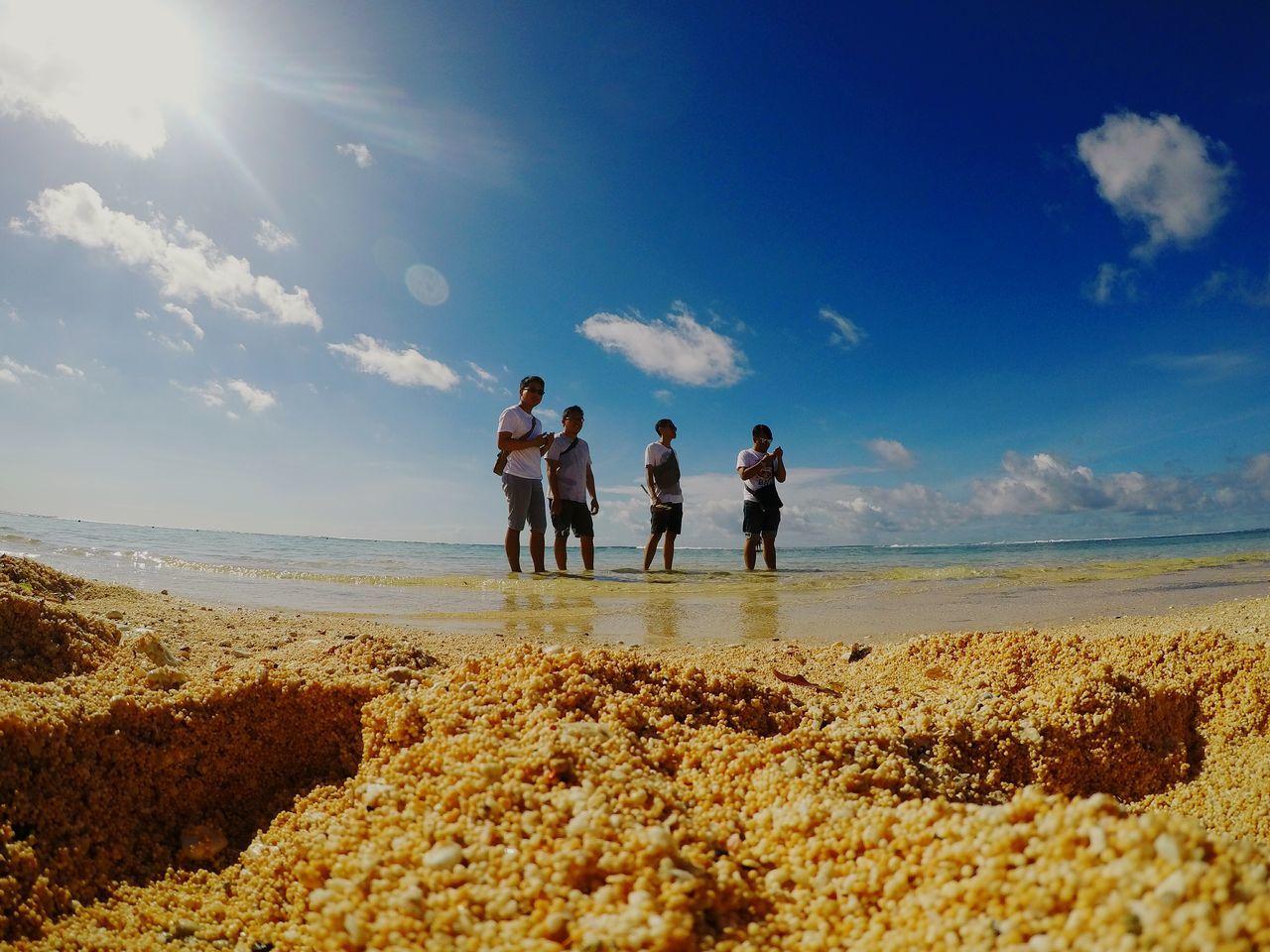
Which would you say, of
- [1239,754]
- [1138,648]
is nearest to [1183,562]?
[1138,648]

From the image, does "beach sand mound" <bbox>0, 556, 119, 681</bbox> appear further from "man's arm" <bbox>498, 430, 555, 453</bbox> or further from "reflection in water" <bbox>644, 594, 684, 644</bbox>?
"man's arm" <bbox>498, 430, 555, 453</bbox>

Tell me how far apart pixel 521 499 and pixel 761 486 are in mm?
4258

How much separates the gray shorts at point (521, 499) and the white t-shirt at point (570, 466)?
1006 mm

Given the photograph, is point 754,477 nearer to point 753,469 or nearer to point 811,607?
point 753,469

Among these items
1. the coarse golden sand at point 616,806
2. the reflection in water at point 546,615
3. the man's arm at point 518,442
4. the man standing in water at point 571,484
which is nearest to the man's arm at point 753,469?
the man standing in water at point 571,484

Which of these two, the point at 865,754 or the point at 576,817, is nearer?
the point at 576,817

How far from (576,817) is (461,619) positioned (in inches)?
191

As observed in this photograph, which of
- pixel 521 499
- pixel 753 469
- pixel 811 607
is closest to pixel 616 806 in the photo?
pixel 811 607

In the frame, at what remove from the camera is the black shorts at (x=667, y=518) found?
40.4 feet

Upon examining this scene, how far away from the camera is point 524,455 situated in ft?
32.9

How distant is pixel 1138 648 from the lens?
3.29m

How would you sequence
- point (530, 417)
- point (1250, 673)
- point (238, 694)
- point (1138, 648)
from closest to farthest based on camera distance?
point (238, 694), point (1250, 673), point (1138, 648), point (530, 417)

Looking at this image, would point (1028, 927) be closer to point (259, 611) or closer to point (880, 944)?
point (880, 944)

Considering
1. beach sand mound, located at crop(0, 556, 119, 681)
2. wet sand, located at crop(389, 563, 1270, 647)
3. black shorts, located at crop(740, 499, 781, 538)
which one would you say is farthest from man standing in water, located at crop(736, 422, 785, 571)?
beach sand mound, located at crop(0, 556, 119, 681)
